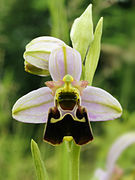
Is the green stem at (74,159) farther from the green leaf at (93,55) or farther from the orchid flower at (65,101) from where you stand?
the green leaf at (93,55)

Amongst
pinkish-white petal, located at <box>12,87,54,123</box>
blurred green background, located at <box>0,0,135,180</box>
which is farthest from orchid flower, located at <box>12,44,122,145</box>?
blurred green background, located at <box>0,0,135,180</box>

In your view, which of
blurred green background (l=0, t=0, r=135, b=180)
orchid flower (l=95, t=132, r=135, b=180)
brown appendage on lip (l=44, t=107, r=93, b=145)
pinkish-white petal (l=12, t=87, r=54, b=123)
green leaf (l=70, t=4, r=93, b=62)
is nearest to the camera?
brown appendage on lip (l=44, t=107, r=93, b=145)

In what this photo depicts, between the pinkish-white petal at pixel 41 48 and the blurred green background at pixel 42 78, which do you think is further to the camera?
the blurred green background at pixel 42 78

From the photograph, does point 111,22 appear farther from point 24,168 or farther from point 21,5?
point 24,168

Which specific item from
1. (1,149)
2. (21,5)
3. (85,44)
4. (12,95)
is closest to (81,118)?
(85,44)

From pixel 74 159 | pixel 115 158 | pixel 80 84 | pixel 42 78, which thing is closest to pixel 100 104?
pixel 80 84

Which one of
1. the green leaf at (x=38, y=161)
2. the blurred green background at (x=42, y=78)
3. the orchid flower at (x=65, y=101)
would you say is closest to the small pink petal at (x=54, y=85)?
the orchid flower at (x=65, y=101)

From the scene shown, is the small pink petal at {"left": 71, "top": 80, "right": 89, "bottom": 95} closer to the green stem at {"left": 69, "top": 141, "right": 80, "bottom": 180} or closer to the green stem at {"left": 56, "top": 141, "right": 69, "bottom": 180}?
the green stem at {"left": 69, "top": 141, "right": 80, "bottom": 180}

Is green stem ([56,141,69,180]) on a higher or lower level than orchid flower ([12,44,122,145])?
lower
